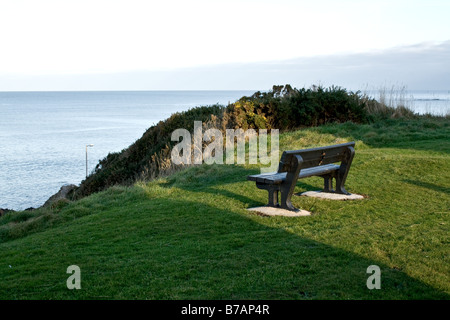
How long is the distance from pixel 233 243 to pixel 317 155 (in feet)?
8.34

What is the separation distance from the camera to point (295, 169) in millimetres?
7219

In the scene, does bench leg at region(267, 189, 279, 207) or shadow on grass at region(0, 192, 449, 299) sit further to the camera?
bench leg at region(267, 189, 279, 207)

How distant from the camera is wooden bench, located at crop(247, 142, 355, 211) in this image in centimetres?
718

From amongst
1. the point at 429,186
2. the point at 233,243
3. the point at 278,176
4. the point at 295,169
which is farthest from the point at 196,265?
the point at 429,186

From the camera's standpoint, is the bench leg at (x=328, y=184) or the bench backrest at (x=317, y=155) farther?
the bench leg at (x=328, y=184)

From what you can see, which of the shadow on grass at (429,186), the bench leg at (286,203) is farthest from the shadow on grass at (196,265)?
the shadow on grass at (429,186)

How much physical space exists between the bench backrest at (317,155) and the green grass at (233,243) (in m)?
0.78

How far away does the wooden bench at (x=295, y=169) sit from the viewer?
7.18 metres

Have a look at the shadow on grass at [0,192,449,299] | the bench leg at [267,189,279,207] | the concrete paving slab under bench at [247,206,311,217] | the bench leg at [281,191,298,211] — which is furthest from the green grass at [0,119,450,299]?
the bench leg at [267,189,279,207]

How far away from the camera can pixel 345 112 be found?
19438mm

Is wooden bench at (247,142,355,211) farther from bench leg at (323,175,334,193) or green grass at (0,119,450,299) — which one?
green grass at (0,119,450,299)

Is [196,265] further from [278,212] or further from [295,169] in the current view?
[295,169]

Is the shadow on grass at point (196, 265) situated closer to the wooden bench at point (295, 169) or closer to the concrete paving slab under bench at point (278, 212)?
the concrete paving slab under bench at point (278, 212)
